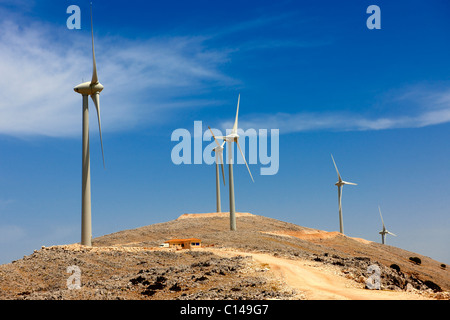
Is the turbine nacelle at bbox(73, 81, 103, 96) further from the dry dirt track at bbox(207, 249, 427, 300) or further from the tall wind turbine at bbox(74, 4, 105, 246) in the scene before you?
the dry dirt track at bbox(207, 249, 427, 300)

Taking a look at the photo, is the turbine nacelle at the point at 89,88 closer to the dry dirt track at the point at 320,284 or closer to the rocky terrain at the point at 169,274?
the rocky terrain at the point at 169,274

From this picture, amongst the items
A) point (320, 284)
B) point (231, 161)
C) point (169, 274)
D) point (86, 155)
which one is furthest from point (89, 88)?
point (320, 284)

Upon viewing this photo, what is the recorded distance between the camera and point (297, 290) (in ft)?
121

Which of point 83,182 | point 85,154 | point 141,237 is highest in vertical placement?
point 85,154

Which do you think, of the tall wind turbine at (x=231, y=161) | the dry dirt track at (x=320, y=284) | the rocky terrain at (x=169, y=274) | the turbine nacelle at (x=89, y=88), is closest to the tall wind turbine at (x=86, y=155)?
the turbine nacelle at (x=89, y=88)

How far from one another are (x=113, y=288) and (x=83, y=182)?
→ 22.8m

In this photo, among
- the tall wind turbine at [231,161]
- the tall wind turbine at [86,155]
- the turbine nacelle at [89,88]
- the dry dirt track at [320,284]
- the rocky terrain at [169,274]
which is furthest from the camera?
the tall wind turbine at [231,161]

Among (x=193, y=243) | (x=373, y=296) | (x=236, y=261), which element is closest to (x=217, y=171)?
(x=193, y=243)

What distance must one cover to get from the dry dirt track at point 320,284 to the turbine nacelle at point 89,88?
109ft

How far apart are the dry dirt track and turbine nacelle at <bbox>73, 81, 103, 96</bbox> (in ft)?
109

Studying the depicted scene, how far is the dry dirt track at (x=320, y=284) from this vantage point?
113 feet

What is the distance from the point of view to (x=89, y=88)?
65000mm

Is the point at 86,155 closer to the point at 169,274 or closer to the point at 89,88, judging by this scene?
the point at 89,88

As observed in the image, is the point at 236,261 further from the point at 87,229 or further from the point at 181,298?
the point at 87,229
